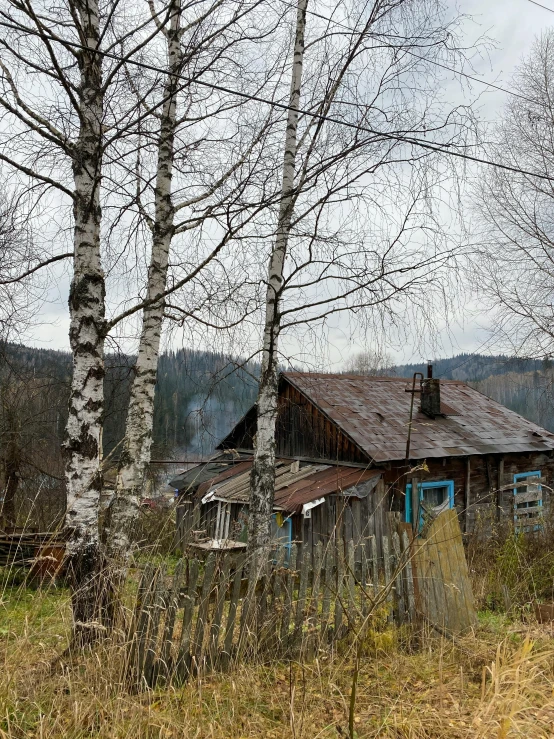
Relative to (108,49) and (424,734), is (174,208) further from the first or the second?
(424,734)

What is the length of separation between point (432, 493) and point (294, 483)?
3.71 m

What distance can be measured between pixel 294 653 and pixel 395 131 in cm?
498

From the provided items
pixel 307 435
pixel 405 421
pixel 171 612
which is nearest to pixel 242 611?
pixel 171 612

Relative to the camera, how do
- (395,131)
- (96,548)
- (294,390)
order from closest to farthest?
(96,548), (395,131), (294,390)

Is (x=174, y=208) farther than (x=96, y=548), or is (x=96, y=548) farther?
(x=174, y=208)

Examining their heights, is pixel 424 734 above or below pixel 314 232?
below

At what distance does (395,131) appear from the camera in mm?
5785

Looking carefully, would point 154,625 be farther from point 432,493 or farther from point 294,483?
point 432,493

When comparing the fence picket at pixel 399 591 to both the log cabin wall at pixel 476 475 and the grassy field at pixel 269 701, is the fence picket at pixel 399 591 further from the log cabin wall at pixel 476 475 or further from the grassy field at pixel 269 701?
the log cabin wall at pixel 476 475

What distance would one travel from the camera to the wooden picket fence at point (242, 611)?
151 inches

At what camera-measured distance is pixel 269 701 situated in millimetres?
3643

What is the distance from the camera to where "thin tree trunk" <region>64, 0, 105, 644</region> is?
3.92m

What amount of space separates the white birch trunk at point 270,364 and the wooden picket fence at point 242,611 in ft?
6.76

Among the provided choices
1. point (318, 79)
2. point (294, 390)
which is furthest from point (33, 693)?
point (294, 390)
